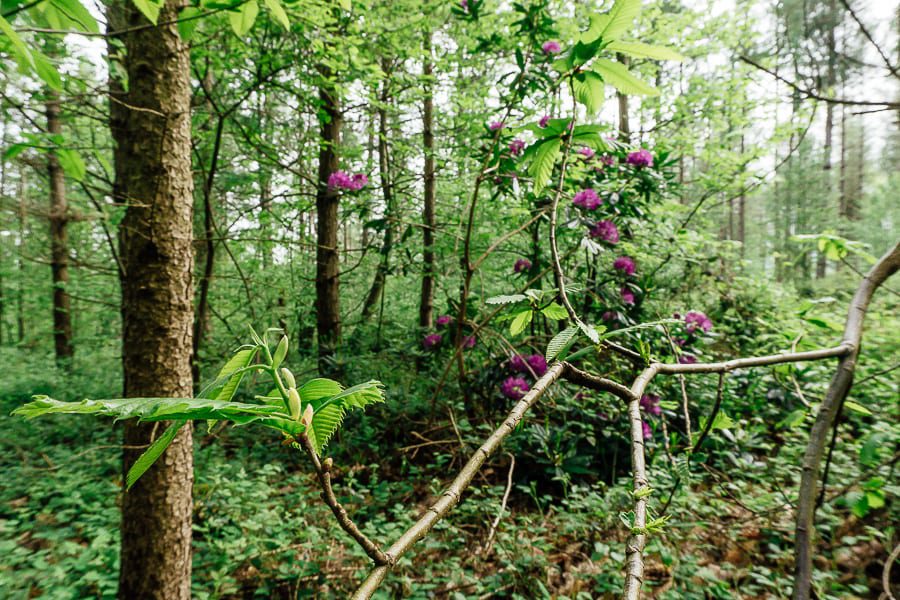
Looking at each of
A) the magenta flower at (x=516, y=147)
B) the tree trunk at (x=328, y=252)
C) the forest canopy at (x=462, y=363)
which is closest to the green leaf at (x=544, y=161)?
the forest canopy at (x=462, y=363)

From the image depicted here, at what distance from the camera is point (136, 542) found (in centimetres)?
179

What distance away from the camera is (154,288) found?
70.2 inches

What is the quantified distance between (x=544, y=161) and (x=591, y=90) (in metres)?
0.17

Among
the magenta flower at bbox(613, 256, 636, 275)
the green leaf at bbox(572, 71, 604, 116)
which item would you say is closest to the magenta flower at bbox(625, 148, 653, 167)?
the magenta flower at bbox(613, 256, 636, 275)

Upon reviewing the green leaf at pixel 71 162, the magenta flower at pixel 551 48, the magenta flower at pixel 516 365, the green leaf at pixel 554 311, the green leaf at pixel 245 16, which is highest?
the magenta flower at pixel 551 48

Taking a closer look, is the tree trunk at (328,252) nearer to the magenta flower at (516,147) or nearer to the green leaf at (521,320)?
the magenta flower at (516,147)

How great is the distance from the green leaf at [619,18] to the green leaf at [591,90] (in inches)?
3.8

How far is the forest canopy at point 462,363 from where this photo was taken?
86 centimetres

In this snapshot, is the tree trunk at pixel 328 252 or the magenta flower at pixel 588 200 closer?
the magenta flower at pixel 588 200

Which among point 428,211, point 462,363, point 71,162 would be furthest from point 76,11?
point 428,211

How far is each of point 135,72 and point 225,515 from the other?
251 cm

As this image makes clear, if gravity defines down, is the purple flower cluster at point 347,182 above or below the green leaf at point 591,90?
above

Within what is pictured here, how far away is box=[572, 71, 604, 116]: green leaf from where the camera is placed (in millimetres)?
842

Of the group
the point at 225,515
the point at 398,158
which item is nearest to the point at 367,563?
the point at 225,515
